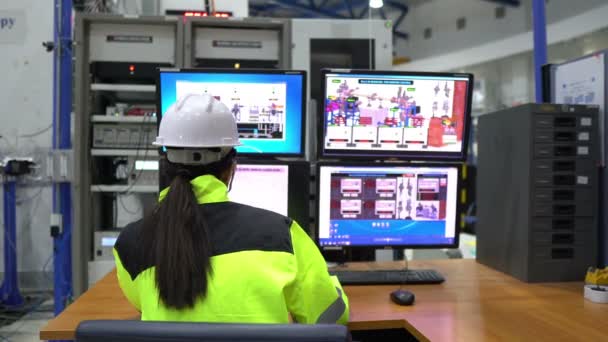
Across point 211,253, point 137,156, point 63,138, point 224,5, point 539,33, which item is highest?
point 224,5

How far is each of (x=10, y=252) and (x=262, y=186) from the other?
106 inches

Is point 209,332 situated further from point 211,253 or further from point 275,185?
point 275,185

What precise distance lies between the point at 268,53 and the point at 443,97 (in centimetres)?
128

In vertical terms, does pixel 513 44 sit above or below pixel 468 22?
below

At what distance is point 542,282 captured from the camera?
171 centimetres

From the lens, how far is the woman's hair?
3.01 ft

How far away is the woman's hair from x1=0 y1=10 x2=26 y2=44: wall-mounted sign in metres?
3.46

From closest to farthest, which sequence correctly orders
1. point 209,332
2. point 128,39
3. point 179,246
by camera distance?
point 209,332 < point 179,246 < point 128,39

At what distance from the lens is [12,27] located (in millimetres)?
3717

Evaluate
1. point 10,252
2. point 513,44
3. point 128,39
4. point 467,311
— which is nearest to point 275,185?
point 467,311

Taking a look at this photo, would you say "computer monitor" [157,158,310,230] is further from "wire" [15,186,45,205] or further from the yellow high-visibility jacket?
"wire" [15,186,45,205]

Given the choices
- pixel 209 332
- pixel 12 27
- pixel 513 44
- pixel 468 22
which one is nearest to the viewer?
pixel 209 332

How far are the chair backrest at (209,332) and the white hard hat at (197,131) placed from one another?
43 centimetres

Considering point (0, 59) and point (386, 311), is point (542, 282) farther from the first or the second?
point (0, 59)
